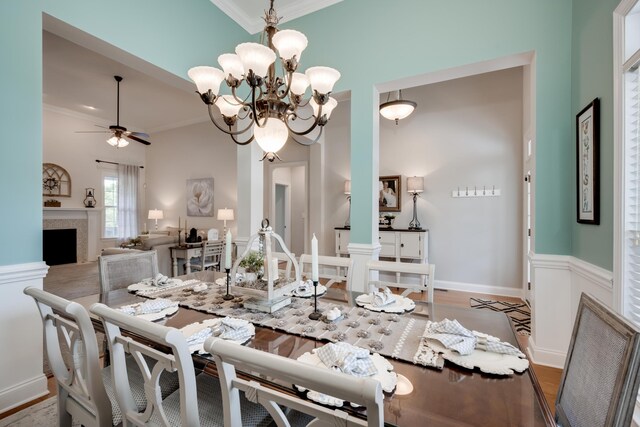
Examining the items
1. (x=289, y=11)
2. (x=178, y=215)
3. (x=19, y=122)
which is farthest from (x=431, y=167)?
(x=178, y=215)

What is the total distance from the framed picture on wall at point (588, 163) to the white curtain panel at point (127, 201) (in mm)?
8581

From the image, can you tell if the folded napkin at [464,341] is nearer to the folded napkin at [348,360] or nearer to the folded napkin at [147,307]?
the folded napkin at [348,360]

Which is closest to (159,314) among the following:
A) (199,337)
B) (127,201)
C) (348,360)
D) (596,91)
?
(199,337)

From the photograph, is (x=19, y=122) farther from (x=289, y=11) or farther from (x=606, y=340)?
(x=606, y=340)

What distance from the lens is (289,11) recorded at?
10.4 feet

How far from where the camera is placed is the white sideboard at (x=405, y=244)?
431 cm

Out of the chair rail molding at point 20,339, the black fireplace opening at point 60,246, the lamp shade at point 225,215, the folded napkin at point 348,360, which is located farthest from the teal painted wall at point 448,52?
the black fireplace opening at point 60,246

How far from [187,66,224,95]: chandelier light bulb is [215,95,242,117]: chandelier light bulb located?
0.54 ft

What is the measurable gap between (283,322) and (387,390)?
0.62 metres

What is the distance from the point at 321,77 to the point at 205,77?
697mm

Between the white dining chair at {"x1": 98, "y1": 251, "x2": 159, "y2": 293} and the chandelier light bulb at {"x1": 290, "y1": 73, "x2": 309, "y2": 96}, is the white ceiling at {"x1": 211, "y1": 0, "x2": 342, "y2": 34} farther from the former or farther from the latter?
the white dining chair at {"x1": 98, "y1": 251, "x2": 159, "y2": 293}

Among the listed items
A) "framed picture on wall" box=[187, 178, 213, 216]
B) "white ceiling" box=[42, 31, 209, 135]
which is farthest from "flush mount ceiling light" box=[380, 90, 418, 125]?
"framed picture on wall" box=[187, 178, 213, 216]

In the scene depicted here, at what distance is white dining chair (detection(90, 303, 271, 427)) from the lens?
0.81m

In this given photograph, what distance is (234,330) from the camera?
45.9 inches
